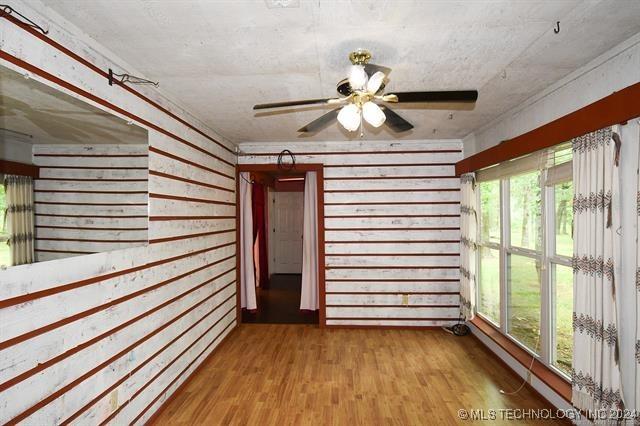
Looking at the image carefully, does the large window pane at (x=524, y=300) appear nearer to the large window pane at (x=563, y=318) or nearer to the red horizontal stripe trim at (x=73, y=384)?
the large window pane at (x=563, y=318)

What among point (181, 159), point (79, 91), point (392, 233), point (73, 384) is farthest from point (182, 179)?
point (392, 233)

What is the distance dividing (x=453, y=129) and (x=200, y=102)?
290cm

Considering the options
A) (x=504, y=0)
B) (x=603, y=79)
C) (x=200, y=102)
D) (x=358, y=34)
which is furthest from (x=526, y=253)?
(x=200, y=102)

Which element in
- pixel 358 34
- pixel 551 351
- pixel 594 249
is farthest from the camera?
pixel 551 351

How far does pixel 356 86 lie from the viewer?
1.62m

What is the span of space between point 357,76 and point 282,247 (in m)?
6.75

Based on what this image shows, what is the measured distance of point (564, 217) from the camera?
2561 mm

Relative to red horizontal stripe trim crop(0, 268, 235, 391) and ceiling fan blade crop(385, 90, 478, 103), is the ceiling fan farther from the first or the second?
red horizontal stripe trim crop(0, 268, 235, 391)

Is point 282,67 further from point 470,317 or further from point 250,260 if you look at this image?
point 470,317

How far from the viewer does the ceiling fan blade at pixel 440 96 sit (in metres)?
1.61

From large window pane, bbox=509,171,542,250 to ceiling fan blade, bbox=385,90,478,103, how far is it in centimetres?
173

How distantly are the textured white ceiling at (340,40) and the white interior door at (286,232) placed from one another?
535 cm

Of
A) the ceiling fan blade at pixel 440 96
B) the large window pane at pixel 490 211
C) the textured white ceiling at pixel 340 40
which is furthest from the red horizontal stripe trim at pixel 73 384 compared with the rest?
the large window pane at pixel 490 211

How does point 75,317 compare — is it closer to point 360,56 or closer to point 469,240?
point 360,56
